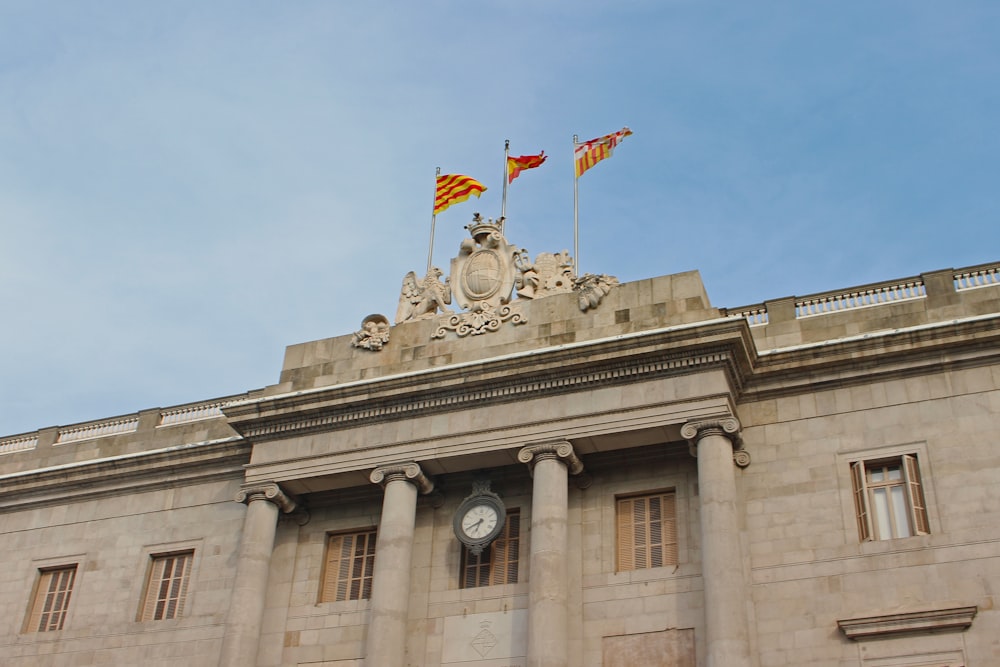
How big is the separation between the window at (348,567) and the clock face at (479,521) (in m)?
2.58

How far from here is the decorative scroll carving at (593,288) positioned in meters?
29.6

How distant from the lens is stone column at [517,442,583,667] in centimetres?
2566

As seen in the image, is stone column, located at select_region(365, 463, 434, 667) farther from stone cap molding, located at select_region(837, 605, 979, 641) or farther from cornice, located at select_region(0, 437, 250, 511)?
stone cap molding, located at select_region(837, 605, 979, 641)

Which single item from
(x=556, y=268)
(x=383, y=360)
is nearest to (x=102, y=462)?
(x=383, y=360)

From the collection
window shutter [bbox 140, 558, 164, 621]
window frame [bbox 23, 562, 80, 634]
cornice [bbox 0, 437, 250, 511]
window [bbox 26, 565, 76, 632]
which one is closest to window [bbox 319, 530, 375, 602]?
cornice [bbox 0, 437, 250, 511]

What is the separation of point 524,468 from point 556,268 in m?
5.01

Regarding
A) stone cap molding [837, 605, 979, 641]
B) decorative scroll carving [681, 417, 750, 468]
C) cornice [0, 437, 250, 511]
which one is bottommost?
stone cap molding [837, 605, 979, 641]

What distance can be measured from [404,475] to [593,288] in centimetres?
613

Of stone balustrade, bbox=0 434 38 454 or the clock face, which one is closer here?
the clock face

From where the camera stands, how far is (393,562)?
28.0 metres

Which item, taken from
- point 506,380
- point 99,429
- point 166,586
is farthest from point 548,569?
point 99,429

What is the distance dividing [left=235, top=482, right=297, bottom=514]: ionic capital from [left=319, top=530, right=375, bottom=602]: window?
4.22ft

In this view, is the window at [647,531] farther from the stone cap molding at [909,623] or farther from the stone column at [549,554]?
the stone cap molding at [909,623]

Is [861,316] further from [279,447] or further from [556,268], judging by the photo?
[279,447]
